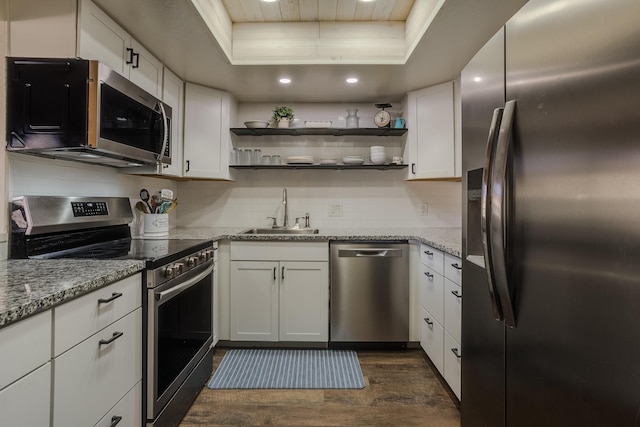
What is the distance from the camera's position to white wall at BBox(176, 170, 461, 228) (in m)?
3.21

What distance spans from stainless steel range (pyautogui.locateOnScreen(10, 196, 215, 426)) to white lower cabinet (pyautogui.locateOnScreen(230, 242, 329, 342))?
429 millimetres

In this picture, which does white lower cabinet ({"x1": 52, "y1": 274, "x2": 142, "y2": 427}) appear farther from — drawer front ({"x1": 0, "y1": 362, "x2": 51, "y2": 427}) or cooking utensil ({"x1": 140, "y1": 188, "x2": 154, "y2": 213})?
cooking utensil ({"x1": 140, "y1": 188, "x2": 154, "y2": 213})

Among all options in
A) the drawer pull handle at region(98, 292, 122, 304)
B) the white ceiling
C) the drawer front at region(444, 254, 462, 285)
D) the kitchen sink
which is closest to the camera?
the drawer pull handle at region(98, 292, 122, 304)

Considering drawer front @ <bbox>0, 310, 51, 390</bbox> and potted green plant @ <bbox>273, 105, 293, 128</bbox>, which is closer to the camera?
drawer front @ <bbox>0, 310, 51, 390</bbox>

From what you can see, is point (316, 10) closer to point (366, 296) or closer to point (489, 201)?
point (489, 201)

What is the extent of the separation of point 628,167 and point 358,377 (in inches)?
79.2

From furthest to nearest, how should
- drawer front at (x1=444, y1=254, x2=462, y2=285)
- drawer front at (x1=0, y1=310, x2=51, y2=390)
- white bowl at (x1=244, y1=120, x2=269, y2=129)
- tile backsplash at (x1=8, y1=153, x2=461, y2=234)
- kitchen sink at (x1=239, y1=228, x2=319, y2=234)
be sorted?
tile backsplash at (x1=8, y1=153, x2=461, y2=234)
kitchen sink at (x1=239, y1=228, x2=319, y2=234)
white bowl at (x1=244, y1=120, x2=269, y2=129)
drawer front at (x1=444, y1=254, x2=462, y2=285)
drawer front at (x1=0, y1=310, x2=51, y2=390)

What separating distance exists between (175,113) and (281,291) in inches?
63.5

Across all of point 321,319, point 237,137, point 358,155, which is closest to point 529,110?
point 321,319

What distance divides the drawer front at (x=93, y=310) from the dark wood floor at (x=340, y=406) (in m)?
0.88

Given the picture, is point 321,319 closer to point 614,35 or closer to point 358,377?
point 358,377

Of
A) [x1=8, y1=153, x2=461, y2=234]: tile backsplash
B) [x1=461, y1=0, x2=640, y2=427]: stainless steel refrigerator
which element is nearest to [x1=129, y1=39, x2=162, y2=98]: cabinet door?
[x1=8, y1=153, x2=461, y2=234]: tile backsplash

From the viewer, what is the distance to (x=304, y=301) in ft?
8.56

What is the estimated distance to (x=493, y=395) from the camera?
112 cm
